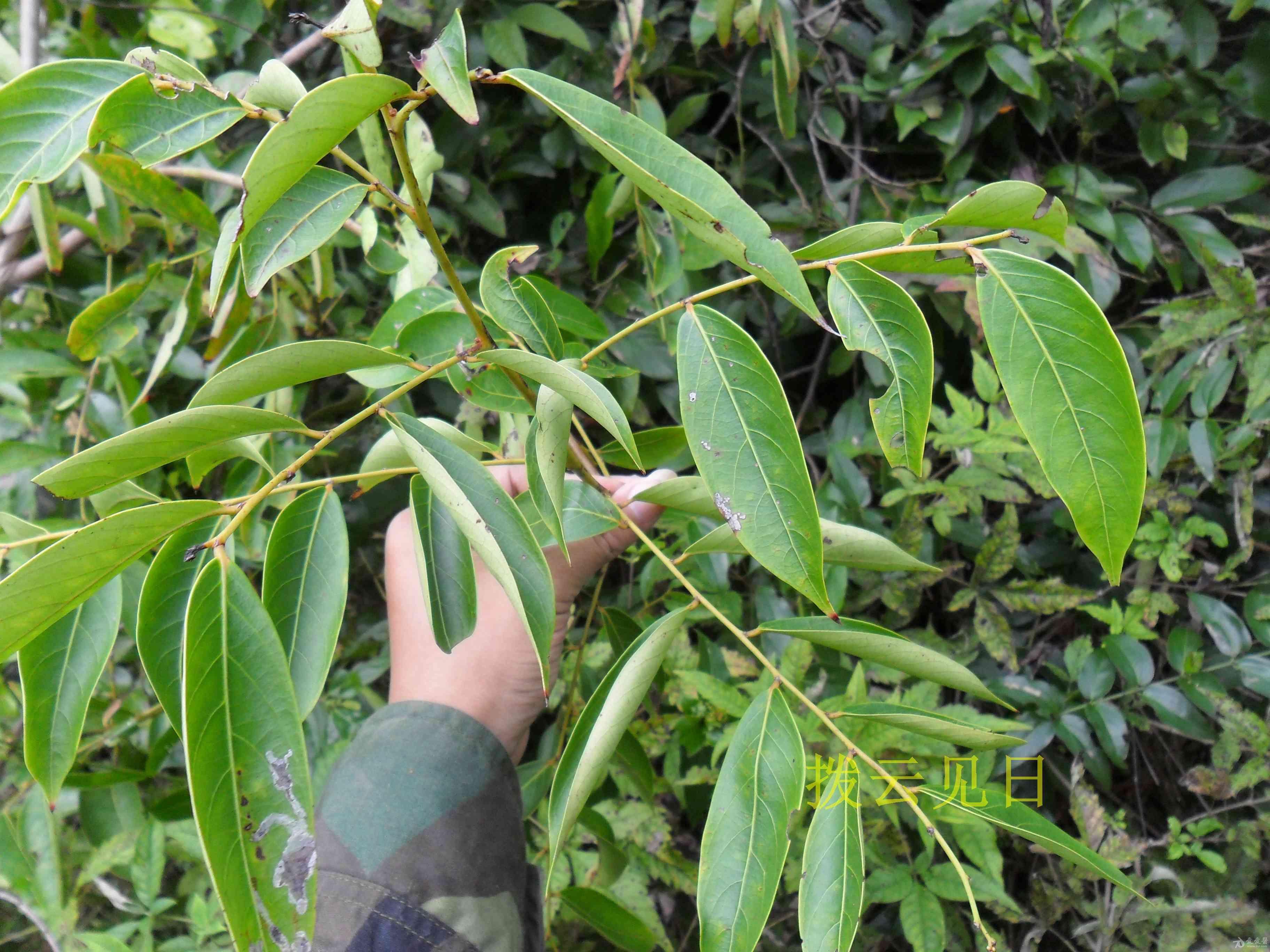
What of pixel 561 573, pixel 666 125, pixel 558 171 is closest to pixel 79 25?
pixel 558 171

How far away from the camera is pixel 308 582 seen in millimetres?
526

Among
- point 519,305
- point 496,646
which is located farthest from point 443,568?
point 496,646

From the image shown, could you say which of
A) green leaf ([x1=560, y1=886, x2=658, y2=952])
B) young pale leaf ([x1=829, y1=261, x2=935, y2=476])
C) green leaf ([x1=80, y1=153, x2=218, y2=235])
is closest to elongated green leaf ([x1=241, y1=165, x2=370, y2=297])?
young pale leaf ([x1=829, y1=261, x2=935, y2=476])

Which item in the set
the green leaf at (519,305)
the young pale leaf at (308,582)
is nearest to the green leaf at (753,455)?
the green leaf at (519,305)

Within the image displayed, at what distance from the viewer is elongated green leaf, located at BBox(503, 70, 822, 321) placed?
1.21 ft

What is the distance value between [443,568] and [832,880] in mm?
317

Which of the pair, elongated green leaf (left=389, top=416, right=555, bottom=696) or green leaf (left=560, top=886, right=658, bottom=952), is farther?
green leaf (left=560, top=886, right=658, bottom=952)

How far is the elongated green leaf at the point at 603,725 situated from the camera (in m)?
0.46

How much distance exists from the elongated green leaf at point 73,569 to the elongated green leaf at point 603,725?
0.27 m

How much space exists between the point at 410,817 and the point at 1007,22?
4.19 ft

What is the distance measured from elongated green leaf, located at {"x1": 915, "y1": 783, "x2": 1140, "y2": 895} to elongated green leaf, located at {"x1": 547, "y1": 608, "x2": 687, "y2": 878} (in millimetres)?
200

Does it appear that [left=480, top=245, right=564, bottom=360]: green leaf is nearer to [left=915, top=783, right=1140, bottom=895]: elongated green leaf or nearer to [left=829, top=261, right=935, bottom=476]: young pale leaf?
[left=829, top=261, right=935, bottom=476]: young pale leaf

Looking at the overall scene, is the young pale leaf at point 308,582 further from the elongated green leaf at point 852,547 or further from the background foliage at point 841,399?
the background foliage at point 841,399

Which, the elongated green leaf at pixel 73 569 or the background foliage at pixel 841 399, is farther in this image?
the background foliage at pixel 841 399
